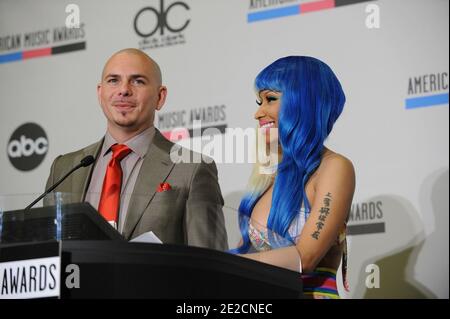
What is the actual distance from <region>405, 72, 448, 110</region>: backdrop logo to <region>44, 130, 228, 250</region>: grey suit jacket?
4.18 ft

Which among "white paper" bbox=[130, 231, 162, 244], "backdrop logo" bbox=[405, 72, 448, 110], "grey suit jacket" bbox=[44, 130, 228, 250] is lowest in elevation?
"white paper" bbox=[130, 231, 162, 244]

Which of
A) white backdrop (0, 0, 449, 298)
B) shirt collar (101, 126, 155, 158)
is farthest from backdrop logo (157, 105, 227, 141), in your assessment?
shirt collar (101, 126, 155, 158)

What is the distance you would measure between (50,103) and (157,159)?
2.24 meters

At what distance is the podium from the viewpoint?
99.1 inches

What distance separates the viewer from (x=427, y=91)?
4.57 m

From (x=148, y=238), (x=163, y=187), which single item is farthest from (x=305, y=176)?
(x=148, y=238)

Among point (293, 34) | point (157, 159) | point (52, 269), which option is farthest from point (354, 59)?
point (52, 269)

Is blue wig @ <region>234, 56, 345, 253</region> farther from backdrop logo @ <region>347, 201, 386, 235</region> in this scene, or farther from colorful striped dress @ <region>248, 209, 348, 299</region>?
backdrop logo @ <region>347, 201, 386, 235</region>

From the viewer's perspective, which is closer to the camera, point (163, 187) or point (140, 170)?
point (163, 187)

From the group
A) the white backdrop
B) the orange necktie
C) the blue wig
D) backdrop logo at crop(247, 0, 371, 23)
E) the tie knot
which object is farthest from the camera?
backdrop logo at crop(247, 0, 371, 23)

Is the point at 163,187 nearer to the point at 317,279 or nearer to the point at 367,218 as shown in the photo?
the point at 317,279

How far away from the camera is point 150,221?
290cm

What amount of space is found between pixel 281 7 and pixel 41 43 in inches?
64.7

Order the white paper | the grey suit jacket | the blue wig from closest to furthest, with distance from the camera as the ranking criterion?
the white paper < the grey suit jacket < the blue wig
